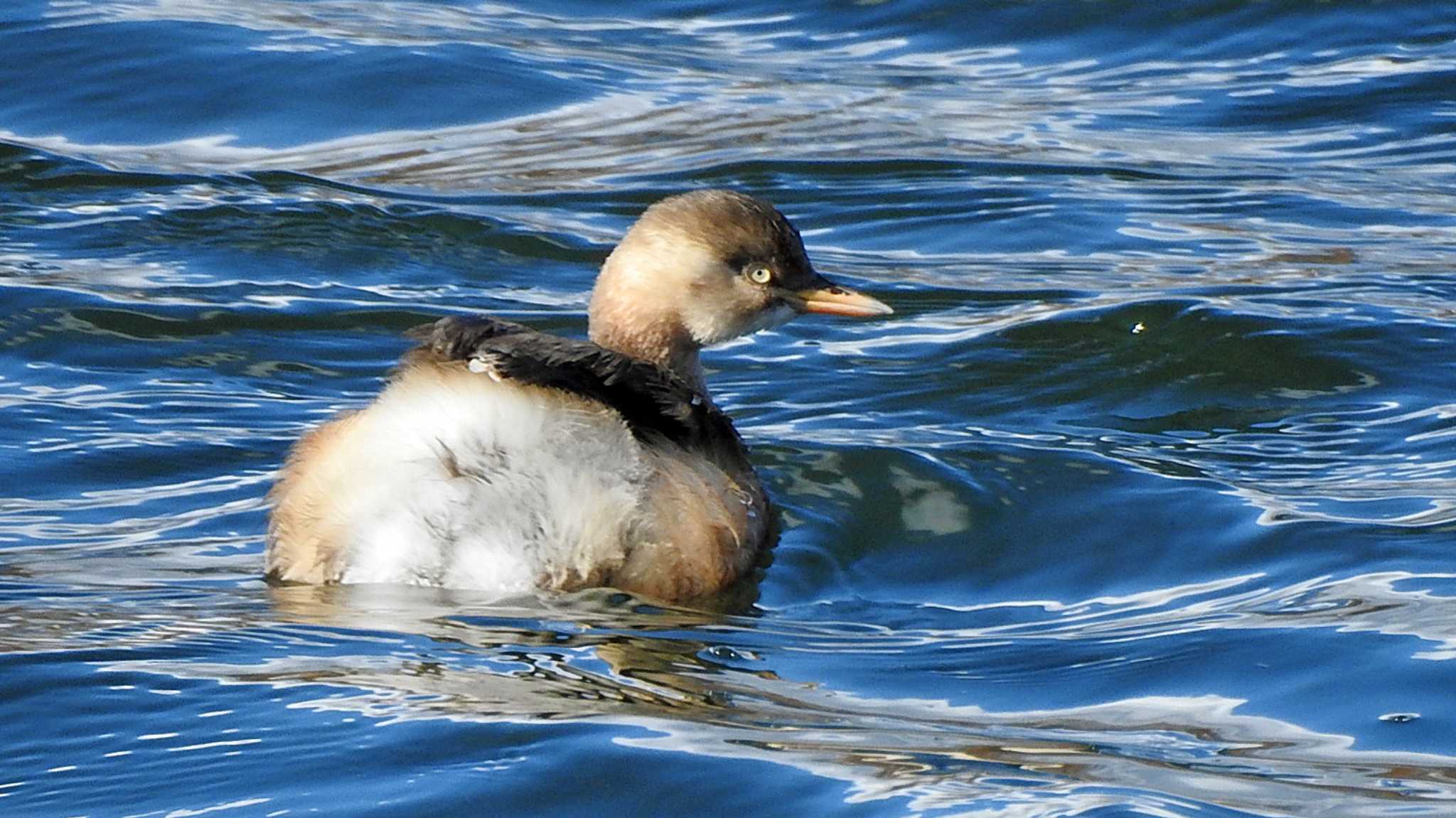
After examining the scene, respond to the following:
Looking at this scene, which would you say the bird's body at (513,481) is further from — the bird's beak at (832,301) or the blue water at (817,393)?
the bird's beak at (832,301)

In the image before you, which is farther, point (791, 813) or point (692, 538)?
point (692, 538)

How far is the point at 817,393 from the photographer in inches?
288

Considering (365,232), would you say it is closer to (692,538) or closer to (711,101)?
(711,101)

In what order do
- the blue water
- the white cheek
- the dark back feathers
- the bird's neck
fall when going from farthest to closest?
the white cheek
the bird's neck
the dark back feathers
the blue water

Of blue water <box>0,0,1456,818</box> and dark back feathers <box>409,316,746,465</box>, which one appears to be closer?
blue water <box>0,0,1456,818</box>

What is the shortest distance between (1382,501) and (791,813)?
8.89 feet

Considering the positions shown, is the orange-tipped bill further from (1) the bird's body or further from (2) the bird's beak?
(1) the bird's body

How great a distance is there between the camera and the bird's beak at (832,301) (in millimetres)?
6395

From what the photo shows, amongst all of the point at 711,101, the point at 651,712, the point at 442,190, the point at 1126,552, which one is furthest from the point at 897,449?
the point at 711,101

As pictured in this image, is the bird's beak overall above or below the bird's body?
above

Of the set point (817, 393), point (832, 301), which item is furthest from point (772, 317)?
point (817, 393)

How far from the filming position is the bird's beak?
6.39 m

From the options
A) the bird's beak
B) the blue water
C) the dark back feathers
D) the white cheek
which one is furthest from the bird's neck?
the dark back feathers

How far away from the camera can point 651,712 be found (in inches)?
167
